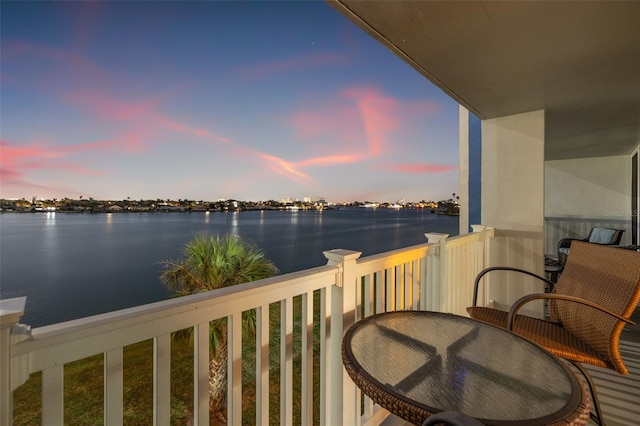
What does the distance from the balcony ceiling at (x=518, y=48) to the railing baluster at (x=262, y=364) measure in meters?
1.68

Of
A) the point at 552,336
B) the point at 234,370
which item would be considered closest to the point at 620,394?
the point at 552,336

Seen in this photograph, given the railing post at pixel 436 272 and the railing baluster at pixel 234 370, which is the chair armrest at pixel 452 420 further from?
the railing post at pixel 436 272

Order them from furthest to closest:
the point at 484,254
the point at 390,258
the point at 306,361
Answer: the point at 484,254
the point at 390,258
the point at 306,361

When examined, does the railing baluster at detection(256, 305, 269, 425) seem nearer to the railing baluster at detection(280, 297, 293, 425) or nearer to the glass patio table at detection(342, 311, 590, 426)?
the railing baluster at detection(280, 297, 293, 425)

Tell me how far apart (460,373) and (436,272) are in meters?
1.31

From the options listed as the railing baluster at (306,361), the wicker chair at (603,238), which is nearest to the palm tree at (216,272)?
the railing baluster at (306,361)

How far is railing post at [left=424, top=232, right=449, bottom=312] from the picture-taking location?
2305 mm

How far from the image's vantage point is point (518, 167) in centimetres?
330

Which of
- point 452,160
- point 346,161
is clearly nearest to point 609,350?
point 452,160

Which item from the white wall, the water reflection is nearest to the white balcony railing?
the white wall

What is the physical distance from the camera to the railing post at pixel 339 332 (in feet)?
4.96

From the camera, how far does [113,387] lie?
2.71 feet

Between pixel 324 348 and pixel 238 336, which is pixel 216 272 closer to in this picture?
pixel 324 348

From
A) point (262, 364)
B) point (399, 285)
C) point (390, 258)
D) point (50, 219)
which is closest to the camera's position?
point (262, 364)
